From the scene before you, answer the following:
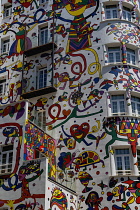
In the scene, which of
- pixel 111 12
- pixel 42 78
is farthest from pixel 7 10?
pixel 111 12

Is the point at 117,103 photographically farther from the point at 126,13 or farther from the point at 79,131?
the point at 126,13

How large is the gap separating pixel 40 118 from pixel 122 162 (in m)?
6.71

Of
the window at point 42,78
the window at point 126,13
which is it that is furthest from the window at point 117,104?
the window at point 126,13

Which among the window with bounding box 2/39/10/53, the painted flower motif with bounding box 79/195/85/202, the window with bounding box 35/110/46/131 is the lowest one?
the painted flower motif with bounding box 79/195/85/202

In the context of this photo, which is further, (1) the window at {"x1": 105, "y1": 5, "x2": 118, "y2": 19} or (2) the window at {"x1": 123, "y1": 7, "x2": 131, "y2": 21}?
(2) the window at {"x1": 123, "y1": 7, "x2": 131, "y2": 21}

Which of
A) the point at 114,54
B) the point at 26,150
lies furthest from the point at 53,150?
the point at 114,54

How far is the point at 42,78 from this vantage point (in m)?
28.0

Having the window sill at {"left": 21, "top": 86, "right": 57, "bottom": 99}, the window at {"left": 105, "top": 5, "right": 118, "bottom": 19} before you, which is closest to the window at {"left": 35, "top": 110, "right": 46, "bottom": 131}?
the window sill at {"left": 21, "top": 86, "right": 57, "bottom": 99}

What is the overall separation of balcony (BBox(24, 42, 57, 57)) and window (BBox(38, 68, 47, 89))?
58.7 inches

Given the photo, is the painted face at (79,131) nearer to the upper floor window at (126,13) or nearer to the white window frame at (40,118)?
the white window frame at (40,118)

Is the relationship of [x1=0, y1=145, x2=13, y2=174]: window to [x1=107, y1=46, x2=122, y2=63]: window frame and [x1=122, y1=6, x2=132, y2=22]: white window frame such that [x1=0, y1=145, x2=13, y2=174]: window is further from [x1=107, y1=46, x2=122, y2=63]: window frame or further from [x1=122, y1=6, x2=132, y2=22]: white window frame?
[x1=122, y1=6, x2=132, y2=22]: white window frame

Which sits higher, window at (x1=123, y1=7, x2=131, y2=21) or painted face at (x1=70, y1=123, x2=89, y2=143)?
window at (x1=123, y1=7, x2=131, y2=21)

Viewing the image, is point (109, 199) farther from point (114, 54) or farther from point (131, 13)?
point (131, 13)

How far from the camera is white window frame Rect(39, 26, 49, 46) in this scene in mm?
29438
